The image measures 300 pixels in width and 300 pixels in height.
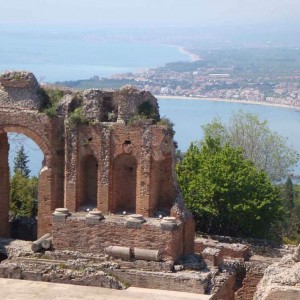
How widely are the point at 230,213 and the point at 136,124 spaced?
9.91 meters

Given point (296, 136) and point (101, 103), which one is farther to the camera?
point (296, 136)

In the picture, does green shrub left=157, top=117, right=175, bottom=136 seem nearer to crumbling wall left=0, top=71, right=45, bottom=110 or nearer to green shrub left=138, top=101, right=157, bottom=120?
green shrub left=138, top=101, right=157, bottom=120

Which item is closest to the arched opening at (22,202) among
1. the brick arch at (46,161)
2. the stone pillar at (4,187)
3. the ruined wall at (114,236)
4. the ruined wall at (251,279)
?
the stone pillar at (4,187)

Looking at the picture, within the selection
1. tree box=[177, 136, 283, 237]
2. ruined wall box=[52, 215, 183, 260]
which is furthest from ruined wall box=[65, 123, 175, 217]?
tree box=[177, 136, 283, 237]

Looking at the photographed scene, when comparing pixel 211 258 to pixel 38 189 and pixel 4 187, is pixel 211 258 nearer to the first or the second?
pixel 38 189

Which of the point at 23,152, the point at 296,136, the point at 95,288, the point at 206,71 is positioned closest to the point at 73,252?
the point at 95,288

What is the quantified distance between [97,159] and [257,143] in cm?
2077

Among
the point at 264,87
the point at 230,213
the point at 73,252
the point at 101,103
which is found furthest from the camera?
the point at 264,87

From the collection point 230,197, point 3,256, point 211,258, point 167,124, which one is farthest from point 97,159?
point 230,197

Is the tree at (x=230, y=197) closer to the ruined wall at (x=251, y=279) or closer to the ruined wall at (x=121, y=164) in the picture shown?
the ruined wall at (x=251, y=279)

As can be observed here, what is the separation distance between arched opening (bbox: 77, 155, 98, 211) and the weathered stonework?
0.03 meters

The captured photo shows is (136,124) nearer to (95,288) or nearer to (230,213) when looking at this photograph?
(95,288)

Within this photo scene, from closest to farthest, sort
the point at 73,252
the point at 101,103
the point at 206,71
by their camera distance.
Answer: the point at 73,252, the point at 101,103, the point at 206,71

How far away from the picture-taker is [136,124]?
20953 mm
